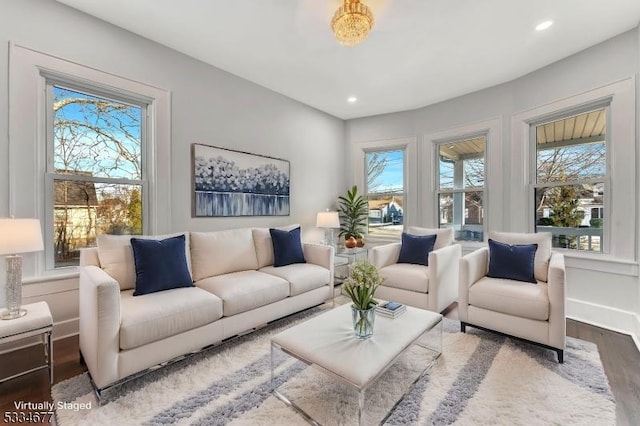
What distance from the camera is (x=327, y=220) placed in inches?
175

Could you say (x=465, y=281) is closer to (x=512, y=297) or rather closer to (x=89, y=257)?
(x=512, y=297)

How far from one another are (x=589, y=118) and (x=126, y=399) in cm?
481

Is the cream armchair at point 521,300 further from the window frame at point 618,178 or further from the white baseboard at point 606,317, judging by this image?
the white baseboard at point 606,317

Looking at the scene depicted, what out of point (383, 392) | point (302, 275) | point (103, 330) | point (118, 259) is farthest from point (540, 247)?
point (118, 259)

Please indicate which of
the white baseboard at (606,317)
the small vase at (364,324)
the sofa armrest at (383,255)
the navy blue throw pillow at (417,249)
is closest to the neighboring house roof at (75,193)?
the small vase at (364,324)

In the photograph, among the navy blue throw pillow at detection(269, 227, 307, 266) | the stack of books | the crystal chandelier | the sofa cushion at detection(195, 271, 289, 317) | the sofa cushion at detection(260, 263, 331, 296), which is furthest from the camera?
the navy blue throw pillow at detection(269, 227, 307, 266)

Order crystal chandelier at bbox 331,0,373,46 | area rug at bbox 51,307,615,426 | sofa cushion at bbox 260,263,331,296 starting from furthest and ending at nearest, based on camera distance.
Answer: sofa cushion at bbox 260,263,331,296 < crystal chandelier at bbox 331,0,373,46 < area rug at bbox 51,307,615,426

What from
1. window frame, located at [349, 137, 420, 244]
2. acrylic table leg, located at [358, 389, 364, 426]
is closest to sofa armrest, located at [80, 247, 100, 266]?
acrylic table leg, located at [358, 389, 364, 426]

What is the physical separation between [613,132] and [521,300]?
80.0 inches

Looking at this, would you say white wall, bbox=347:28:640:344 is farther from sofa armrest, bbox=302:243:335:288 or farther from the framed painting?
the framed painting

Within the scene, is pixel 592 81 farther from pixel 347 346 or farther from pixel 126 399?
pixel 126 399

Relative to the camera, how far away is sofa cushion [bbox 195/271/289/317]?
2.41 m

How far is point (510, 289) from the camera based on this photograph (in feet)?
8.00

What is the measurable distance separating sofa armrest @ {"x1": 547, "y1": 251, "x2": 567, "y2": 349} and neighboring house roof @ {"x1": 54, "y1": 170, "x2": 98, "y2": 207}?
12.9 feet
